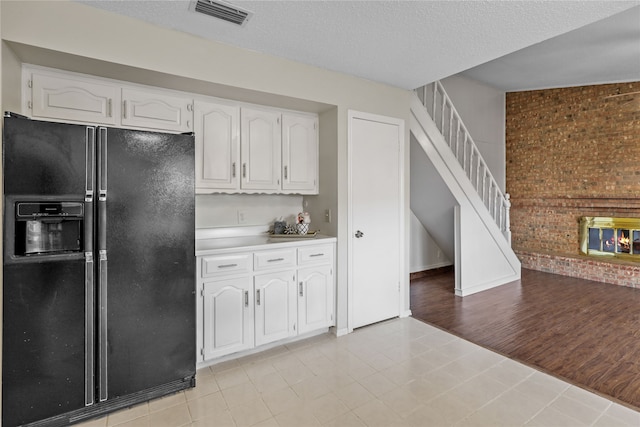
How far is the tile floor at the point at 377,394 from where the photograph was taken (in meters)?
1.96

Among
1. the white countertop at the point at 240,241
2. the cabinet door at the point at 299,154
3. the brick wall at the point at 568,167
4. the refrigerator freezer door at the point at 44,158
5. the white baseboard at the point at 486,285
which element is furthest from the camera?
the brick wall at the point at 568,167

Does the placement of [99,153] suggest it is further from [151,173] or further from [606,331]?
[606,331]

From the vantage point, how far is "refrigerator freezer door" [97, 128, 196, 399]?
2018 millimetres

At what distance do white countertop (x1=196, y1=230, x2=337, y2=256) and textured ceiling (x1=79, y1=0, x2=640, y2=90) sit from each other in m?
1.57

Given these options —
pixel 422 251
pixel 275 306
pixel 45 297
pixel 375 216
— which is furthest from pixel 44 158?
pixel 422 251

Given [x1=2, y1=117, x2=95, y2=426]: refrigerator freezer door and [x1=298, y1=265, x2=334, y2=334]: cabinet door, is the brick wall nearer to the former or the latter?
[x1=298, y1=265, x2=334, y2=334]: cabinet door

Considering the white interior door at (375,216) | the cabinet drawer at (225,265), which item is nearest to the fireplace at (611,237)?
the white interior door at (375,216)

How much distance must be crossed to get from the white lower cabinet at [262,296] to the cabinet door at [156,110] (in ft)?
3.58

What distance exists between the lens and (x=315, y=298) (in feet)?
9.99

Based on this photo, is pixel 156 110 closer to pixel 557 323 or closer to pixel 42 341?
pixel 42 341

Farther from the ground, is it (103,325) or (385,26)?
(385,26)

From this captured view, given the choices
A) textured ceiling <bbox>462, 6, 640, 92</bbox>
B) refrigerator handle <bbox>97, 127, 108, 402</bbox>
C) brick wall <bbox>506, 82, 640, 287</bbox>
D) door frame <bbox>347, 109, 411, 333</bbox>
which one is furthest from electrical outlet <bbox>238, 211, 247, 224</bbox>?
brick wall <bbox>506, 82, 640, 287</bbox>

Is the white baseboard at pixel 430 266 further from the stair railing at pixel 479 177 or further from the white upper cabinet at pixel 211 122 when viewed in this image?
the white upper cabinet at pixel 211 122

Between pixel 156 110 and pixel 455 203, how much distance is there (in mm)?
3615
